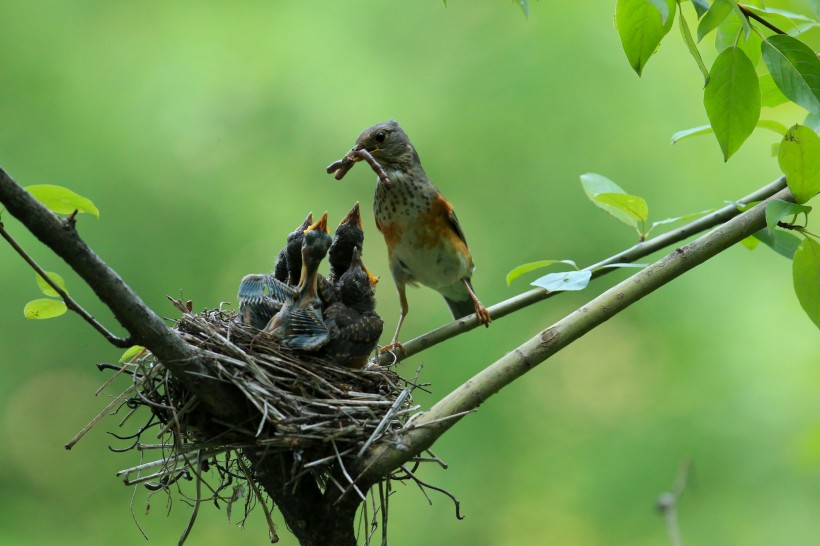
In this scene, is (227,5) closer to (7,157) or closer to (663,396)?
(7,157)

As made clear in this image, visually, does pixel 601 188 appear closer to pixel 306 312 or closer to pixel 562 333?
pixel 562 333

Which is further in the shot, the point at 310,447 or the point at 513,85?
the point at 513,85

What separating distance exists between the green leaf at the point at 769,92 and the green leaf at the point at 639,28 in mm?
507

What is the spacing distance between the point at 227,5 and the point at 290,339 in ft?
13.1

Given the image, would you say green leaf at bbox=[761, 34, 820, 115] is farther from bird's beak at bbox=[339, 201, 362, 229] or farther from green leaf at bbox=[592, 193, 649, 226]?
bird's beak at bbox=[339, 201, 362, 229]

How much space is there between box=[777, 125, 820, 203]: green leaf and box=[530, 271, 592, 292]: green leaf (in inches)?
17.1

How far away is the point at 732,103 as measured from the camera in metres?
1.49

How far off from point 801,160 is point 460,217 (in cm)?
403

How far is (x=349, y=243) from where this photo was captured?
309 cm

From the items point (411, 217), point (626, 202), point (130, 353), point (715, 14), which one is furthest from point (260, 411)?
point (411, 217)

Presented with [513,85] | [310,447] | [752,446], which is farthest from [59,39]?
[752,446]

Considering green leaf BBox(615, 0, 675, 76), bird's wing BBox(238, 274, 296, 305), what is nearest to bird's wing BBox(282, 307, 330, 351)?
bird's wing BBox(238, 274, 296, 305)

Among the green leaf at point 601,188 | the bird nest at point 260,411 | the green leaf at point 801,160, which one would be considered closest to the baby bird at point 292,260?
the bird nest at point 260,411

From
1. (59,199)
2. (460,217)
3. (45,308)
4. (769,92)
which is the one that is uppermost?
(59,199)
